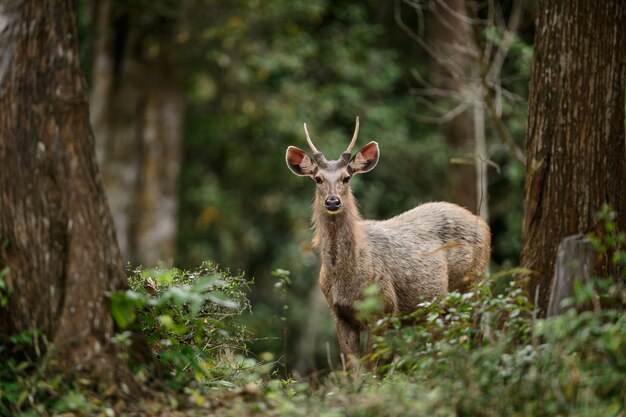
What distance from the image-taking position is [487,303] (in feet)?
23.2

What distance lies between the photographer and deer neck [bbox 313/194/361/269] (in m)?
10.2

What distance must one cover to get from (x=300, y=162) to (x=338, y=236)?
1.03m

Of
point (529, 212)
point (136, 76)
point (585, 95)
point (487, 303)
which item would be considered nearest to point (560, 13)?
point (585, 95)

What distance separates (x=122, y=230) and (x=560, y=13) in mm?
15486

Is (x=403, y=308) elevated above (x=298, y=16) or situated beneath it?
situated beneath

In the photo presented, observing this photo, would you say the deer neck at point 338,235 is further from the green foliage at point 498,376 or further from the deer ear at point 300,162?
the green foliage at point 498,376

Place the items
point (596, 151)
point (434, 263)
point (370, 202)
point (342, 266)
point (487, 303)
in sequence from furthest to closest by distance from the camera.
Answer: point (370, 202) → point (434, 263) → point (342, 266) → point (596, 151) → point (487, 303)

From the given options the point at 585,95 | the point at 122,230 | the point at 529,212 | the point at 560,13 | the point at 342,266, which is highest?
the point at 560,13

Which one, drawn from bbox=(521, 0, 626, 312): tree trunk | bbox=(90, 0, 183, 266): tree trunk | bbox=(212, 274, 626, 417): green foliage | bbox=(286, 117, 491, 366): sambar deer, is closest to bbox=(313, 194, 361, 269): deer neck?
bbox=(286, 117, 491, 366): sambar deer

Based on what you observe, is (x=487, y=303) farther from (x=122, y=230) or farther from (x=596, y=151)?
(x=122, y=230)

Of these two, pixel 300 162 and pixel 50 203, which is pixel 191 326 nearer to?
pixel 50 203

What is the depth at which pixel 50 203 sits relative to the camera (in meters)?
6.71

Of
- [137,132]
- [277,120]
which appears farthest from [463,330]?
[137,132]

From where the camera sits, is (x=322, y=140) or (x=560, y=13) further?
(x=322, y=140)
